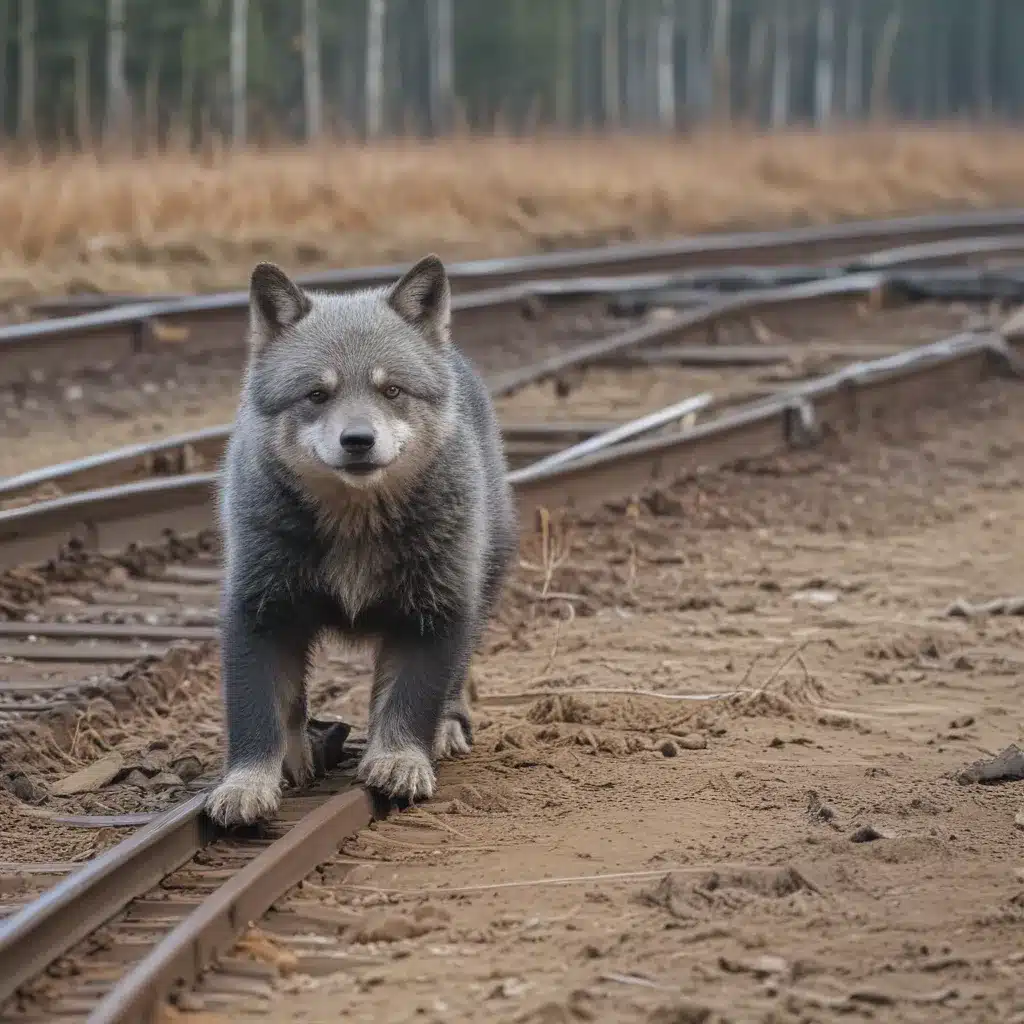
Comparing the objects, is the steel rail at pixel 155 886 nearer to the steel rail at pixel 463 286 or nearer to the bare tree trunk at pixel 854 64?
the steel rail at pixel 463 286

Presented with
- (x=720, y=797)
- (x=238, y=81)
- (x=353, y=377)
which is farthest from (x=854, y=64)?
(x=720, y=797)

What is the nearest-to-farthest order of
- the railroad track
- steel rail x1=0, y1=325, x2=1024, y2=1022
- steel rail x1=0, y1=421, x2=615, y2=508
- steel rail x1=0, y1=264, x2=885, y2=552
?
1. steel rail x1=0, y1=325, x2=1024, y2=1022
2. the railroad track
3. steel rail x1=0, y1=264, x2=885, y2=552
4. steel rail x1=0, y1=421, x2=615, y2=508

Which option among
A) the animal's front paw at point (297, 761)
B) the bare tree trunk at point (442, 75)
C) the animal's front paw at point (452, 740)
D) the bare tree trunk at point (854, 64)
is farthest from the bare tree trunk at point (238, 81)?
the animal's front paw at point (297, 761)

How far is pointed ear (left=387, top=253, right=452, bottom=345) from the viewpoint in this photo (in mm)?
6273

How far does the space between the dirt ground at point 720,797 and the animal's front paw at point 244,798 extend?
0.83 ft

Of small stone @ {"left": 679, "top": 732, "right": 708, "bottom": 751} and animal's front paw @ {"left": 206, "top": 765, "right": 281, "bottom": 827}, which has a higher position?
animal's front paw @ {"left": 206, "top": 765, "right": 281, "bottom": 827}

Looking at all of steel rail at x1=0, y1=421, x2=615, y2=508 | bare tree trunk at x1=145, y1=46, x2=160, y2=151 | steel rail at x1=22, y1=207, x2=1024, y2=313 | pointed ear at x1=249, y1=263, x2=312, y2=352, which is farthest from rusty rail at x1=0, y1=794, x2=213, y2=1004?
bare tree trunk at x1=145, y1=46, x2=160, y2=151

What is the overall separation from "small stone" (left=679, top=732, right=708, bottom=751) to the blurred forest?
1721cm

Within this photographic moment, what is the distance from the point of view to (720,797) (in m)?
5.88

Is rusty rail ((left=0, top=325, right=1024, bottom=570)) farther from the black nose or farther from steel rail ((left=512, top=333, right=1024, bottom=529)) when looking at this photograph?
the black nose

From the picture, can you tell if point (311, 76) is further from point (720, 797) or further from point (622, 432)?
point (720, 797)

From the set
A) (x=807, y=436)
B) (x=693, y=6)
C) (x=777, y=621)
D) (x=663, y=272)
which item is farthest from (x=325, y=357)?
(x=693, y=6)

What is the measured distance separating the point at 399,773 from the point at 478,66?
64237 mm

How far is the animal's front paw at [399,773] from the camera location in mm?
5797
